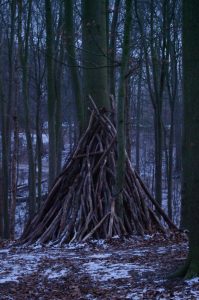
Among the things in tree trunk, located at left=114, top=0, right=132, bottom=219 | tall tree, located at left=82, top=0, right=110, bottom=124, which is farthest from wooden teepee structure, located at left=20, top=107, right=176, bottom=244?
tall tree, located at left=82, top=0, right=110, bottom=124

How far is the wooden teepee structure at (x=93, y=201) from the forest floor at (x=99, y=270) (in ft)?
1.71

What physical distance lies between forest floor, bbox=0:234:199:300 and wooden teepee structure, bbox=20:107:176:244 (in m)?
0.52

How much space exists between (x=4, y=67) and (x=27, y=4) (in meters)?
6.08

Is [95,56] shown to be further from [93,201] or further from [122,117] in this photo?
[93,201]

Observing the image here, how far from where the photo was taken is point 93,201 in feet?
38.7

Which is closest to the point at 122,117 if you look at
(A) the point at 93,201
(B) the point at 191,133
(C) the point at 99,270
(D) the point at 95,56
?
(A) the point at 93,201

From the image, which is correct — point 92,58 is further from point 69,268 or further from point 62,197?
point 69,268

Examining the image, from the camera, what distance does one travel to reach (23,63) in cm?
1764

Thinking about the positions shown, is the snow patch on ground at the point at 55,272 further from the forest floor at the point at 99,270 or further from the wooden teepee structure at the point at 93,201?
the wooden teepee structure at the point at 93,201

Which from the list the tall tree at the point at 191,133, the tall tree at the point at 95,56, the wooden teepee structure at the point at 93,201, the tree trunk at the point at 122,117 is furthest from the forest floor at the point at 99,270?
the tall tree at the point at 95,56

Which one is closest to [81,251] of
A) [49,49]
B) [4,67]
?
[49,49]

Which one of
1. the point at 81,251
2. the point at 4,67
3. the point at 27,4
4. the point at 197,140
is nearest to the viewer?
the point at 197,140

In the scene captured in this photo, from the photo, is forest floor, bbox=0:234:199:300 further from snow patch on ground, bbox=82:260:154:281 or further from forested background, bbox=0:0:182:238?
forested background, bbox=0:0:182:238

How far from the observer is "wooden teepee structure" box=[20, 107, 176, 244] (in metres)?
11.4
